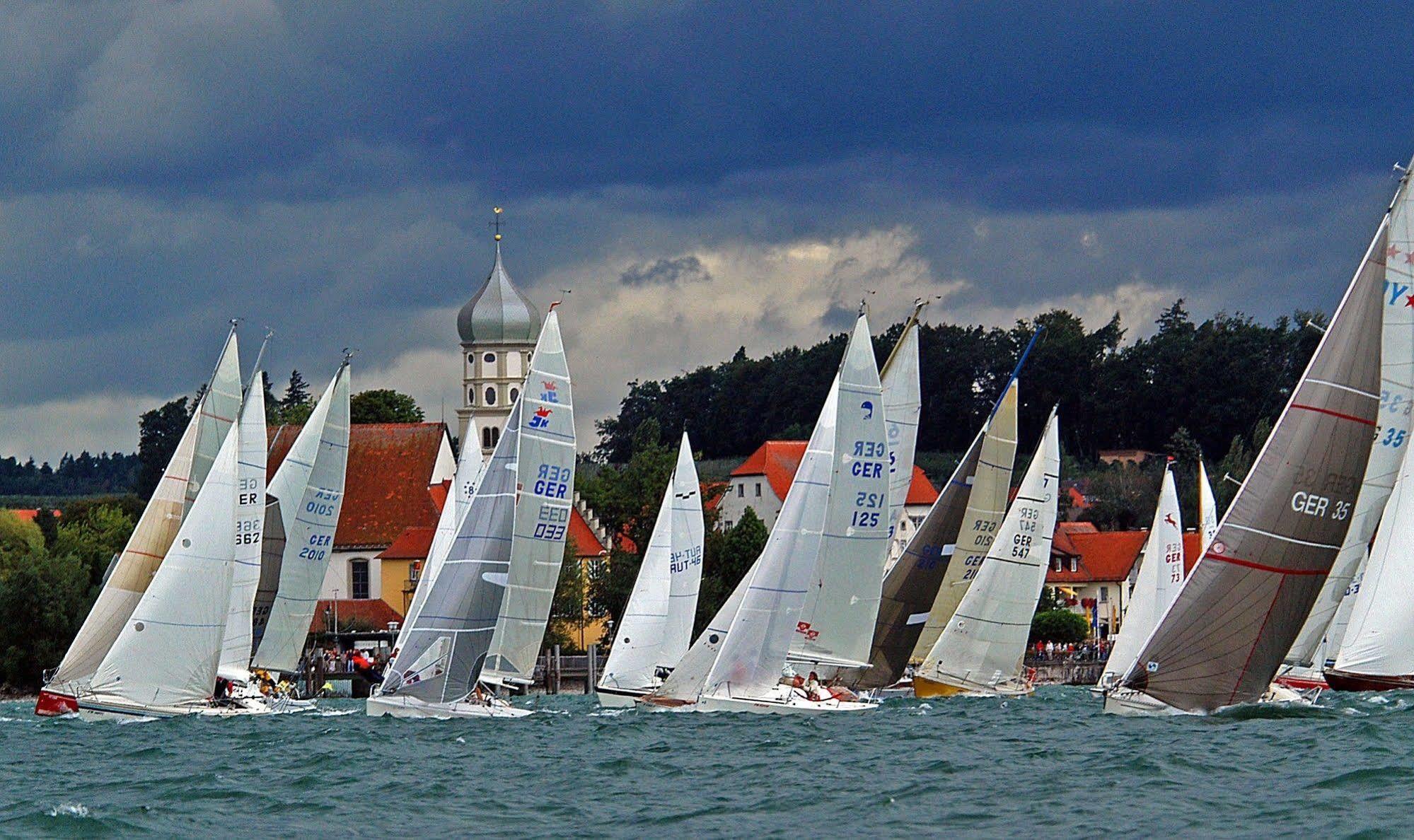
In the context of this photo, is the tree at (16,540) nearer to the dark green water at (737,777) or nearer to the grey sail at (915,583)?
the grey sail at (915,583)

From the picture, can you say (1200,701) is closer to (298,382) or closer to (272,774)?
(272,774)

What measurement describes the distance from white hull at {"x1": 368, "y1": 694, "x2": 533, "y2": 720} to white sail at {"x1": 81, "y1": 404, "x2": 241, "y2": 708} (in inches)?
148

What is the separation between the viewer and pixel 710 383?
539ft

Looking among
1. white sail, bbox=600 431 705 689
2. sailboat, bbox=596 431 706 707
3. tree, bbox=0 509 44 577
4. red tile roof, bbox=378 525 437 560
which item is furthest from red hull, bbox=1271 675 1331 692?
tree, bbox=0 509 44 577

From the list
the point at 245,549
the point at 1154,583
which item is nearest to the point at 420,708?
the point at 245,549

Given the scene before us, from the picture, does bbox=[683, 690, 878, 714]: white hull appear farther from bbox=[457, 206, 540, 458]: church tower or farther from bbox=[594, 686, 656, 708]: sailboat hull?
bbox=[457, 206, 540, 458]: church tower

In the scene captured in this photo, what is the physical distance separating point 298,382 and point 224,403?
113048 millimetres

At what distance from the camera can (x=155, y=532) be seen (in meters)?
45.4

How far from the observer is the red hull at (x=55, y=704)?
4317 cm

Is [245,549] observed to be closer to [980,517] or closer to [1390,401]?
[980,517]

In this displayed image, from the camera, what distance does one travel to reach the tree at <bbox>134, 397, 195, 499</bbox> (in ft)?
409

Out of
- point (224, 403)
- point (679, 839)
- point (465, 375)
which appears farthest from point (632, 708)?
point (465, 375)

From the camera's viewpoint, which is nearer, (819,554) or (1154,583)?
(819,554)

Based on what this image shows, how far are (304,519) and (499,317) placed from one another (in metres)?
54.2
